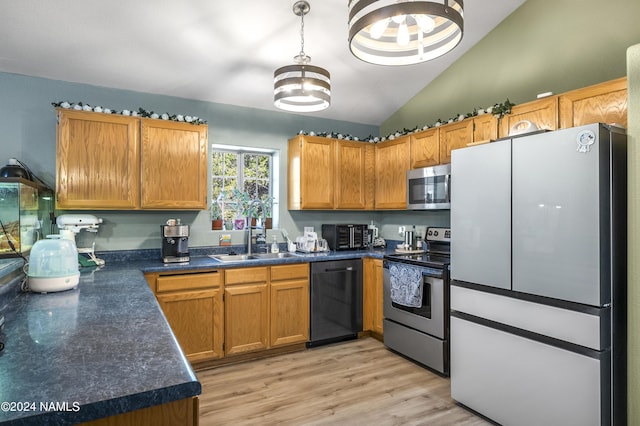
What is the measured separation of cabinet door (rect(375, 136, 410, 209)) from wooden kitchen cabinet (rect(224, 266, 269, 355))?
1.74 meters

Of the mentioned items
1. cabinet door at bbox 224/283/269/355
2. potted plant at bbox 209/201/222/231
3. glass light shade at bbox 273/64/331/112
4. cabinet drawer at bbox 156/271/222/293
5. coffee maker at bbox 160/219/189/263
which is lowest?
cabinet door at bbox 224/283/269/355

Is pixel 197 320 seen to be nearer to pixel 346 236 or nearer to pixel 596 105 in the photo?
pixel 346 236

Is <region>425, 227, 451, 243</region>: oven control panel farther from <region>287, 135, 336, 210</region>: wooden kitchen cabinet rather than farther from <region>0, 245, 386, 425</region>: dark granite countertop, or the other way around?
<region>0, 245, 386, 425</region>: dark granite countertop

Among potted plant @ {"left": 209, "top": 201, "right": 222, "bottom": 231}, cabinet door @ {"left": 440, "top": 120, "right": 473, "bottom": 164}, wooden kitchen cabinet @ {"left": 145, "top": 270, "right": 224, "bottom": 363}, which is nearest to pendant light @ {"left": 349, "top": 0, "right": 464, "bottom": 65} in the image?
cabinet door @ {"left": 440, "top": 120, "right": 473, "bottom": 164}

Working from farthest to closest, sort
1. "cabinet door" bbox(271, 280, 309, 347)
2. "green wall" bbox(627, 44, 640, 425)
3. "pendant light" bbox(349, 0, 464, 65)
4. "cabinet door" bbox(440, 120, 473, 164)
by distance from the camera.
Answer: "cabinet door" bbox(271, 280, 309, 347)
"cabinet door" bbox(440, 120, 473, 164)
"green wall" bbox(627, 44, 640, 425)
"pendant light" bbox(349, 0, 464, 65)

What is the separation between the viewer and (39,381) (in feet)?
3.23

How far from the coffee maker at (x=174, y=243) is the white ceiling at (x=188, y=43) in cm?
141

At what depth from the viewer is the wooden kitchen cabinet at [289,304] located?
140 inches

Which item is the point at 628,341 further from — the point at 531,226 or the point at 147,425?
the point at 147,425

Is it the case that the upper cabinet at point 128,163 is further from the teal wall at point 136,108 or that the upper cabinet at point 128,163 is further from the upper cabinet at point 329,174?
the upper cabinet at point 329,174

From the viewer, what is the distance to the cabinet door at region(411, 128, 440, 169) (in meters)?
3.74

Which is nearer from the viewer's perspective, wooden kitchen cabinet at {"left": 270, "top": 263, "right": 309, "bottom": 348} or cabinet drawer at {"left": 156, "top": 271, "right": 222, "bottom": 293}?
cabinet drawer at {"left": 156, "top": 271, "right": 222, "bottom": 293}

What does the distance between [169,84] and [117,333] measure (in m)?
2.88

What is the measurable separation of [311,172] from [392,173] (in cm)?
98
